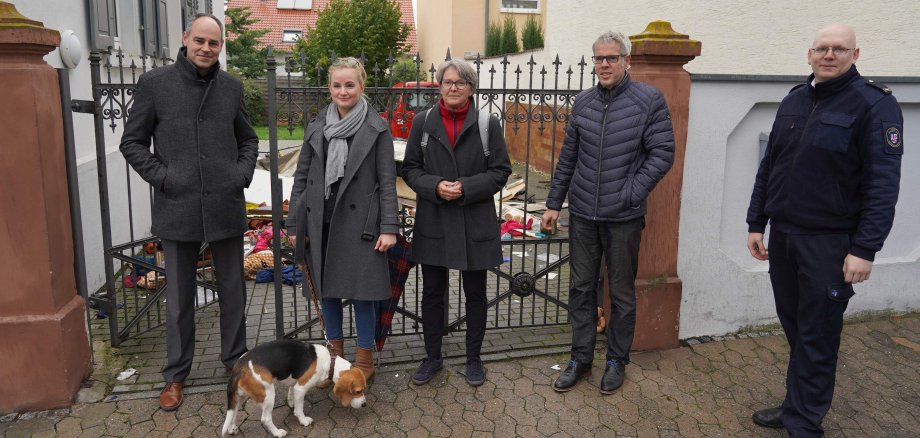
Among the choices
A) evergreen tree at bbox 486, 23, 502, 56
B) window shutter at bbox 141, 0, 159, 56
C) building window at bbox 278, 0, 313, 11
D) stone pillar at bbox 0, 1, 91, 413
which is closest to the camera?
stone pillar at bbox 0, 1, 91, 413

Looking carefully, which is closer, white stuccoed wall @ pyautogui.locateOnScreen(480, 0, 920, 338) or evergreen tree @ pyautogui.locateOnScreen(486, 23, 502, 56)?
white stuccoed wall @ pyautogui.locateOnScreen(480, 0, 920, 338)

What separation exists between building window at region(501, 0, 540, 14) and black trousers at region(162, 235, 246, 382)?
2110 centimetres

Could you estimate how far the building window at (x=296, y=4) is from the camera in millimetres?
45094

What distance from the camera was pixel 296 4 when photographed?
1781 inches

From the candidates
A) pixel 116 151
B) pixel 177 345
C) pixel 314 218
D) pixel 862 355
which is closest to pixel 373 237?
pixel 314 218

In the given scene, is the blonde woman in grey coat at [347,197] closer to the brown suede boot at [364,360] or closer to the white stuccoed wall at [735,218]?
the brown suede boot at [364,360]

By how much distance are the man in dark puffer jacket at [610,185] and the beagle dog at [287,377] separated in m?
1.30

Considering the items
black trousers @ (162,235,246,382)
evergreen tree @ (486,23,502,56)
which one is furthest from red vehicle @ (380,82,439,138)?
evergreen tree @ (486,23,502,56)

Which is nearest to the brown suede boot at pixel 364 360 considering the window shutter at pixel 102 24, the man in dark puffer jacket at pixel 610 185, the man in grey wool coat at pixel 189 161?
the man in grey wool coat at pixel 189 161

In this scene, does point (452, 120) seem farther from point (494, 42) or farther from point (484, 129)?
point (494, 42)

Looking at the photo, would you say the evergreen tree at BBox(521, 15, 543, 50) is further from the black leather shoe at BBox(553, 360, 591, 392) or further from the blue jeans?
the blue jeans

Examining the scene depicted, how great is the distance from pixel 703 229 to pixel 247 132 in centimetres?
315

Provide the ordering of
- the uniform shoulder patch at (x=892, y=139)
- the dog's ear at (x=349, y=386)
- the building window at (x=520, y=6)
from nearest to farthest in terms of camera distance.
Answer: the uniform shoulder patch at (x=892, y=139) → the dog's ear at (x=349, y=386) → the building window at (x=520, y=6)

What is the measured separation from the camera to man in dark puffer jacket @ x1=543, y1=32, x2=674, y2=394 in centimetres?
385
